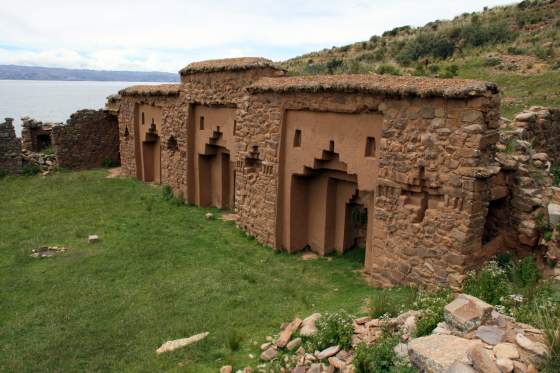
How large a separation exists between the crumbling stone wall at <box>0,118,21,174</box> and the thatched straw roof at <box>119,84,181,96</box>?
17.5 ft

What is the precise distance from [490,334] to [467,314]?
34 centimetres

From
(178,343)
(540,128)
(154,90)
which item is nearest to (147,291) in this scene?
(178,343)

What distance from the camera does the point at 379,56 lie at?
3134cm

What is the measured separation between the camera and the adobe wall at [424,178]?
7688 mm

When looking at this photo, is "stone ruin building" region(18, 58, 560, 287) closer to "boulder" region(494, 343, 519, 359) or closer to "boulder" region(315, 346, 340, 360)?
"boulder" region(315, 346, 340, 360)

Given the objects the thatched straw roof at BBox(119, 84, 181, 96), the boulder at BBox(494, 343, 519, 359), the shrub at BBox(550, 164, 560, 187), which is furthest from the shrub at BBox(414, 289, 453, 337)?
the thatched straw roof at BBox(119, 84, 181, 96)

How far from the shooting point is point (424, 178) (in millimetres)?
8359

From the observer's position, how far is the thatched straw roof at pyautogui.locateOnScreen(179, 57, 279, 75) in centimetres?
1286

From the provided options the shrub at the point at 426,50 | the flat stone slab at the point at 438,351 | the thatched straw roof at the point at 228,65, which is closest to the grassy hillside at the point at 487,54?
the shrub at the point at 426,50

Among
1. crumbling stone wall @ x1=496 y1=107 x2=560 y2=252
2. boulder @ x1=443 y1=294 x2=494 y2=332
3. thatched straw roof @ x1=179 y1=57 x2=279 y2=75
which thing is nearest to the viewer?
boulder @ x1=443 y1=294 x2=494 y2=332

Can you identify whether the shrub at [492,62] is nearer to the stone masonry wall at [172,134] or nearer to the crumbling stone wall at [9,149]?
the stone masonry wall at [172,134]

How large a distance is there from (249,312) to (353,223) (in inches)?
150

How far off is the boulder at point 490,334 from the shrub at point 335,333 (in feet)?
5.92

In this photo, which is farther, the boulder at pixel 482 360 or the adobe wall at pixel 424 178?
the adobe wall at pixel 424 178
